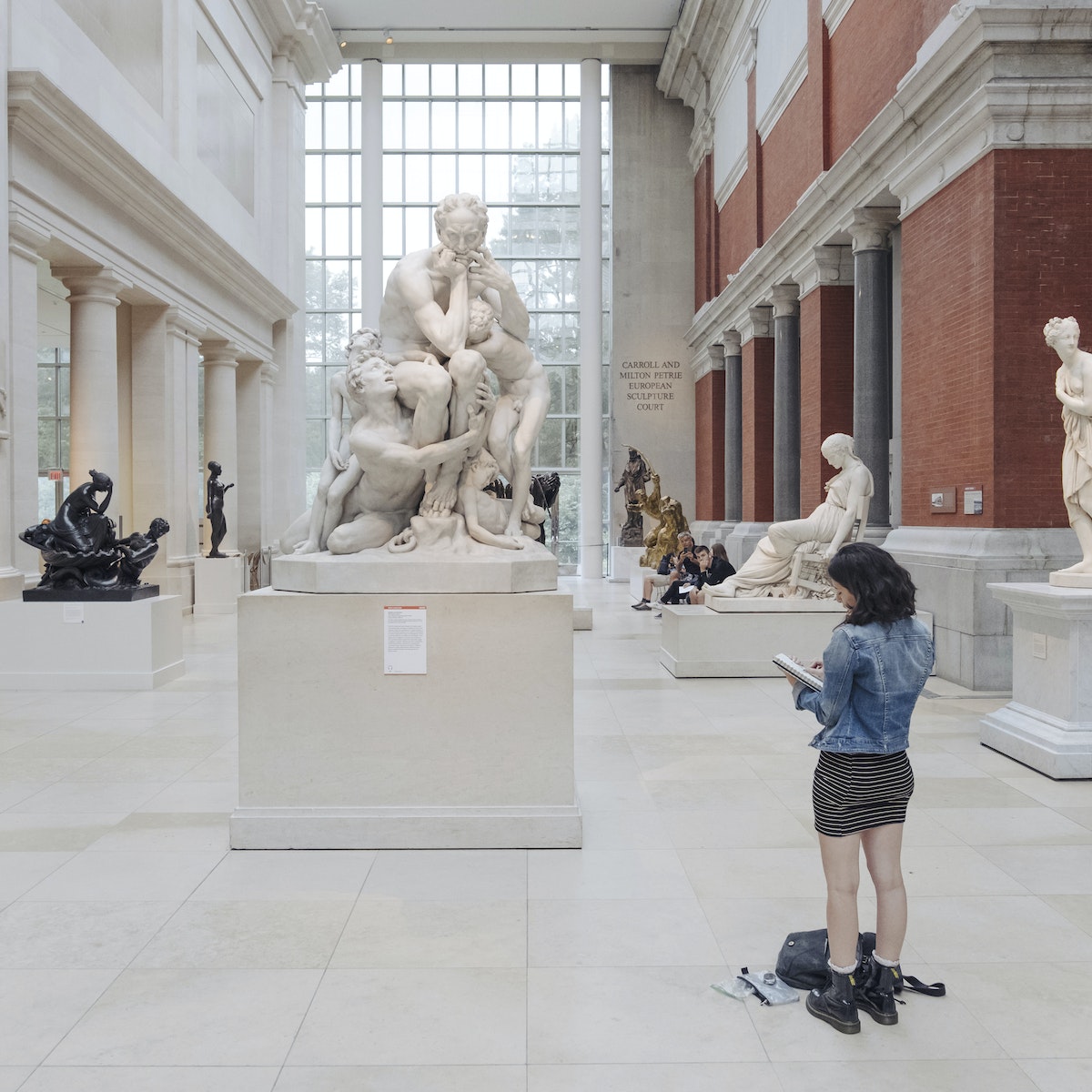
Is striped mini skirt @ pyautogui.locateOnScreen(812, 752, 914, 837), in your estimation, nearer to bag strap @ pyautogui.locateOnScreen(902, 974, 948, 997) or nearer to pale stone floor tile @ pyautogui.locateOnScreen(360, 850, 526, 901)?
bag strap @ pyautogui.locateOnScreen(902, 974, 948, 997)

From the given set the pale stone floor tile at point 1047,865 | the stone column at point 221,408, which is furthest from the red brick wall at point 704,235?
the pale stone floor tile at point 1047,865

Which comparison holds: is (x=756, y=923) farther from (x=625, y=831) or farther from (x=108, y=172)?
(x=108, y=172)

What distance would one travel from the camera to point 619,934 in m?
4.20

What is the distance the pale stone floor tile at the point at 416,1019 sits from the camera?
3250 millimetres

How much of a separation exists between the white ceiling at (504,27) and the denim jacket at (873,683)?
1117 inches

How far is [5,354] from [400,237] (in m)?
22.2

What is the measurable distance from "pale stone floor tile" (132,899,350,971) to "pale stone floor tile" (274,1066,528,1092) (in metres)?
0.76

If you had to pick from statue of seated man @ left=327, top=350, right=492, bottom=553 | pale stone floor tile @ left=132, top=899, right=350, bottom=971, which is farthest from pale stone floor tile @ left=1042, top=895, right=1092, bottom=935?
statue of seated man @ left=327, top=350, right=492, bottom=553

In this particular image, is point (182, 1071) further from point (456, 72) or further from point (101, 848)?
point (456, 72)

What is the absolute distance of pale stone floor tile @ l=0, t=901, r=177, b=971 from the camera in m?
3.95

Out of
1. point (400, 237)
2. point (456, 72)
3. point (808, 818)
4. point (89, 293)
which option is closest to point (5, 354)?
point (89, 293)

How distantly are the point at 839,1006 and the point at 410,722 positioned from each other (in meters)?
2.59

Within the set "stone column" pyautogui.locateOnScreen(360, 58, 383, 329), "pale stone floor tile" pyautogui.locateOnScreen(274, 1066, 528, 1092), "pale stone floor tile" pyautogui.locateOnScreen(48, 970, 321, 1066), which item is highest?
"stone column" pyautogui.locateOnScreen(360, 58, 383, 329)

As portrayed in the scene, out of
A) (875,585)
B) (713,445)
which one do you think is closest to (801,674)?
(875,585)
